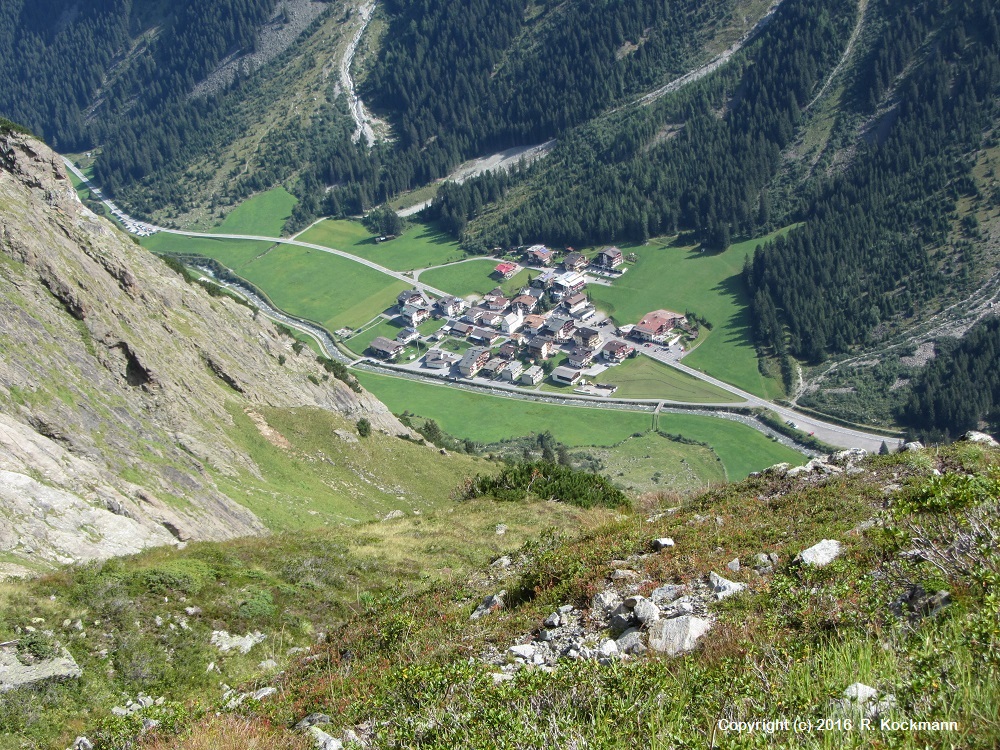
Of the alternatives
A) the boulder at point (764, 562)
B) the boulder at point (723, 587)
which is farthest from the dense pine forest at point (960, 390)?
the boulder at point (723, 587)

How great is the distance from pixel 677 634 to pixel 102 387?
36.1 meters

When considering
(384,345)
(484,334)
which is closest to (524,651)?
(484,334)

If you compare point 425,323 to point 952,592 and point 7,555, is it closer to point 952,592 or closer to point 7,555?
point 7,555

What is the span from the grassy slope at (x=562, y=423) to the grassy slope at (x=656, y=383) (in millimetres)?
6470

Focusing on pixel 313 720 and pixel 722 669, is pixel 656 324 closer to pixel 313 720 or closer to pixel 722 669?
pixel 313 720

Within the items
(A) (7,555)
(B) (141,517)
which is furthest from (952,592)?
(B) (141,517)

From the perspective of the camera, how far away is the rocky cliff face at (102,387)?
2984 centimetres

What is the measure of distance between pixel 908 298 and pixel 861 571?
14192 cm

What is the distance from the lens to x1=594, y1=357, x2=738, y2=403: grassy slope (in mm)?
131000

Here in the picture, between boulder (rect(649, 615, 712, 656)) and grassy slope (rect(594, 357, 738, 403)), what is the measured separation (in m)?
118

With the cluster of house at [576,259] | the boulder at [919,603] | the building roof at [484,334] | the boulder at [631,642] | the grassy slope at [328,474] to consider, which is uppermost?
the boulder at [919,603]

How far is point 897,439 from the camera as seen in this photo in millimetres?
117188

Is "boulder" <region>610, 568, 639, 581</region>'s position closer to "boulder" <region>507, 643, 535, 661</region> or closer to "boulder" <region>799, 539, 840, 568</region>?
"boulder" <region>507, 643, 535, 661</region>

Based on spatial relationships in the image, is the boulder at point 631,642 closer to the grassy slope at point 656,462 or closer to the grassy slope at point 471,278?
the grassy slope at point 656,462
